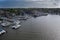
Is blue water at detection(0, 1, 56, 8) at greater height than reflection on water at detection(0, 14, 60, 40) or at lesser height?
greater

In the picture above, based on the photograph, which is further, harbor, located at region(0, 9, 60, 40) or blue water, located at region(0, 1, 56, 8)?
blue water, located at region(0, 1, 56, 8)

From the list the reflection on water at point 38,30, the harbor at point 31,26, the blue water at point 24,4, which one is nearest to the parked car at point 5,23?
the harbor at point 31,26

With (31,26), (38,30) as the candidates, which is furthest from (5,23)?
(38,30)

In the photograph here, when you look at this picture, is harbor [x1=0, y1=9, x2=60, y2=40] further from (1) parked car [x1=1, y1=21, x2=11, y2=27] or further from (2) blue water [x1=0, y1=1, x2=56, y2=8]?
(2) blue water [x1=0, y1=1, x2=56, y2=8]

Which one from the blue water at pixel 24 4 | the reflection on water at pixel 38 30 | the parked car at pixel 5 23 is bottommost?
the reflection on water at pixel 38 30

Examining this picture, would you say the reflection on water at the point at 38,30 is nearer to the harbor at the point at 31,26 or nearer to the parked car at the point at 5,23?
the harbor at the point at 31,26

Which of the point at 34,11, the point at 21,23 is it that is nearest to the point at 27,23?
the point at 21,23

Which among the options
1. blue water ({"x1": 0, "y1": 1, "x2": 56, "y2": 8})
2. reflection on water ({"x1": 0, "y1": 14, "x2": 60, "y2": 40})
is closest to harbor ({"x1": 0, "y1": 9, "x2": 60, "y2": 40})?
reflection on water ({"x1": 0, "y1": 14, "x2": 60, "y2": 40})

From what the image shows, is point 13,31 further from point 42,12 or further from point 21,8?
point 42,12

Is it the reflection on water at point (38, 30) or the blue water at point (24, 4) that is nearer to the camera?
the reflection on water at point (38, 30)
